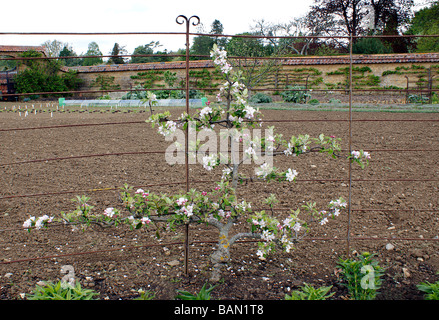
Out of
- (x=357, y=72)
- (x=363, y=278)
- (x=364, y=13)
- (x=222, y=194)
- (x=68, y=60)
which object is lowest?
(x=363, y=278)

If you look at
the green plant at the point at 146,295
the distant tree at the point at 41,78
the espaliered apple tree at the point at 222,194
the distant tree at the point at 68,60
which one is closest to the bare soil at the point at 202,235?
the green plant at the point at 146,295

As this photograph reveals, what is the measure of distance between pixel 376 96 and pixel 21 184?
18.0 metres

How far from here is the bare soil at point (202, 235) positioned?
268 centimetres

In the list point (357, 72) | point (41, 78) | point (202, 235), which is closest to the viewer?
point (202, 235)

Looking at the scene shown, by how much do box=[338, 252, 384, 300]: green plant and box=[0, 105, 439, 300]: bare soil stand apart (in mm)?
139

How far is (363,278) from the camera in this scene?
7.63 feet

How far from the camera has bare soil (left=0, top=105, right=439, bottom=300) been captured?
2.68m

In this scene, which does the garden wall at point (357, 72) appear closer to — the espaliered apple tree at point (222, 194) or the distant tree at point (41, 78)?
the distant tree at point (41, 78)

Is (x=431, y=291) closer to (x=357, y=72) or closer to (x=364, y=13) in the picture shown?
(x=357, y=72)

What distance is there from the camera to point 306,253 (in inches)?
123

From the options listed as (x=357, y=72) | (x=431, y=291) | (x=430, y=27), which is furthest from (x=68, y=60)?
(x=431, y=291)

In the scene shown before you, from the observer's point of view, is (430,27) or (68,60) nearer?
(430,27)

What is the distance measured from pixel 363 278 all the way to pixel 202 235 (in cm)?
161

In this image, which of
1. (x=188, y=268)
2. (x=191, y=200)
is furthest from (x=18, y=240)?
(x=191, y=200)
